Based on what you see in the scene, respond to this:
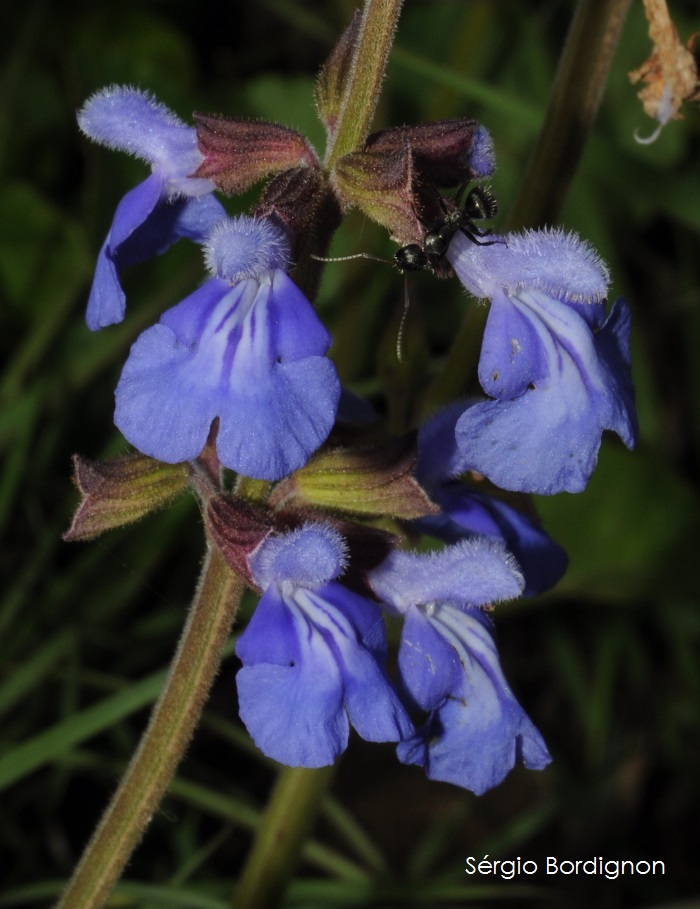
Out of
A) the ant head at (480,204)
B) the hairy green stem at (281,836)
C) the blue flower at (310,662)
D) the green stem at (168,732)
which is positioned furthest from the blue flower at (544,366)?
the hairy green stem at (281,836)

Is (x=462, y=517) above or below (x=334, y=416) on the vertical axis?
below

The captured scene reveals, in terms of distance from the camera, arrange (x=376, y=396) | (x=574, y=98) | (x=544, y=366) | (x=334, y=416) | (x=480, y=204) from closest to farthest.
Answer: (x=334, y=416) < (x=544, y=366) < (x=480, y=204) < (x=574, y=98) < (x=376, y=396)

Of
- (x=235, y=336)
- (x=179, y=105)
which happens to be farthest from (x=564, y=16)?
(x=235, y=336)

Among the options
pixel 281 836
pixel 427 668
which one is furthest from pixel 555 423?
pixel 281 836

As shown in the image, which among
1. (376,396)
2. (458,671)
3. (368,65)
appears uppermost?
(368,65)

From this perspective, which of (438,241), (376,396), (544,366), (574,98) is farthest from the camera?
(376,396)

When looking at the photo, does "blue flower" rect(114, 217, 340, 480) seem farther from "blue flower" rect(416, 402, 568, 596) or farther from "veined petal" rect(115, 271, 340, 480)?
"blue flower" rect(416, 402, 568, 596)

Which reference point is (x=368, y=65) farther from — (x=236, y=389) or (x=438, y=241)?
(x=236, y=389)

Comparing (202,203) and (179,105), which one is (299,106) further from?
(202,203)

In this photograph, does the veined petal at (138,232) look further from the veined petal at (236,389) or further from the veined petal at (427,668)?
the veined petal at (427,668)

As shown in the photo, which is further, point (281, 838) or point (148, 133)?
point (281, 838)
